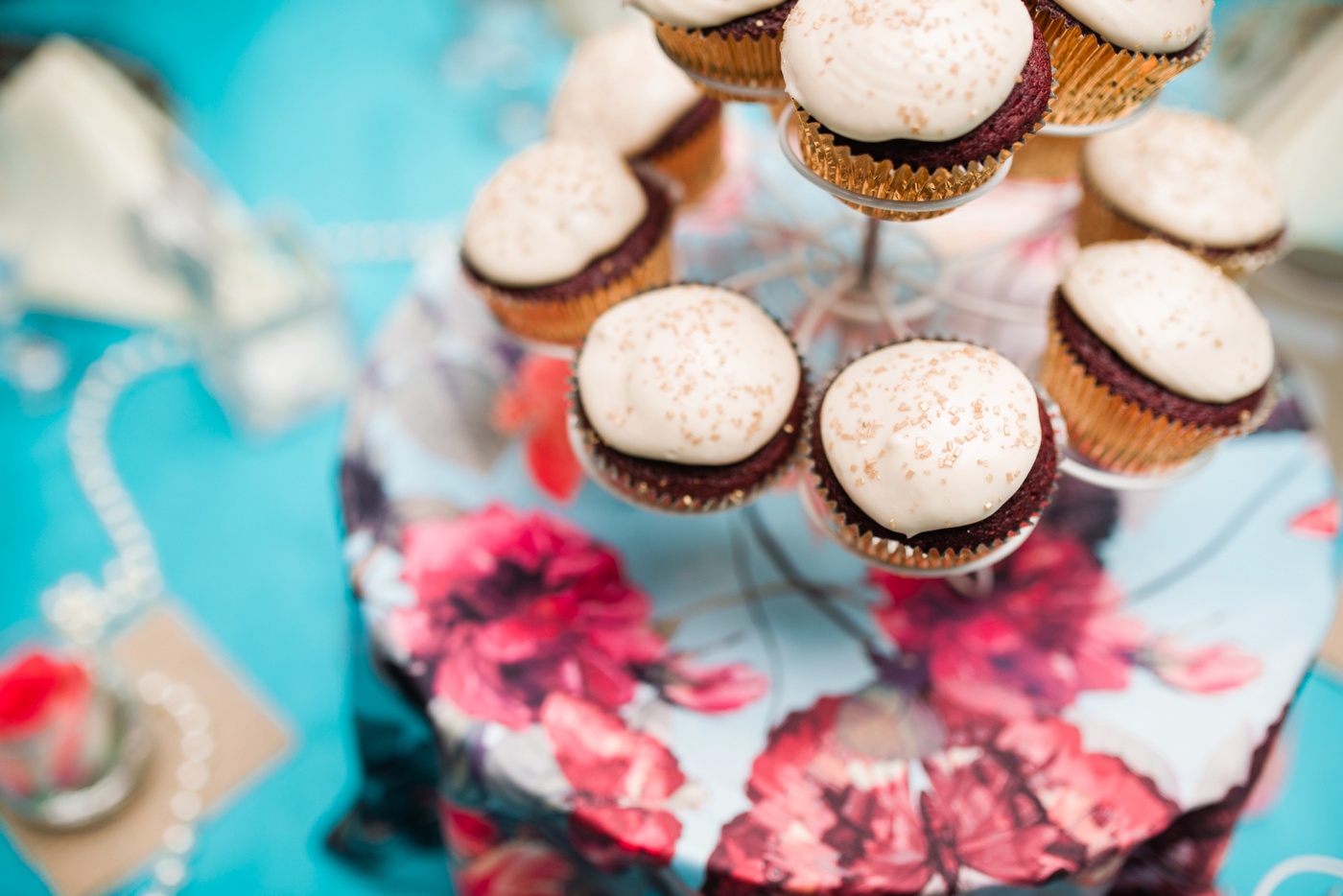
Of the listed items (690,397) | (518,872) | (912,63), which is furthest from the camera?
(518,872)

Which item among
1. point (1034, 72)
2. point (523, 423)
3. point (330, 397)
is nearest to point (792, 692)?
point (523, 423)

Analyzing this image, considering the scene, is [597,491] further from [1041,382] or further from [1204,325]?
[1204,325]

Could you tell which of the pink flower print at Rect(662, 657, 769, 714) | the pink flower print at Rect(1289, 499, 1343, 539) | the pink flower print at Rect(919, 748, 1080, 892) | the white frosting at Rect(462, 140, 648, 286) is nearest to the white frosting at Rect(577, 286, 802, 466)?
the white frosting at Rect(462, 140, 648, 286)

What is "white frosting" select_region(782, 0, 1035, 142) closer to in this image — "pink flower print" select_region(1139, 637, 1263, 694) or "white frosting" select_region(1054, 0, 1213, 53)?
"white frosting" select_region(1054, 0, 1213, 53)

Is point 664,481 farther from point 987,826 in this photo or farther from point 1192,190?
point 1192,190

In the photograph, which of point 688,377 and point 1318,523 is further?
point 1318,523

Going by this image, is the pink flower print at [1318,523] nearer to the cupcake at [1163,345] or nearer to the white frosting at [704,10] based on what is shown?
the cupcake at [1163,345]

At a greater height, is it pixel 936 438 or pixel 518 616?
pixel 936 438

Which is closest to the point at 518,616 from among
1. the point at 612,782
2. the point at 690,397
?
the point at 612,782
